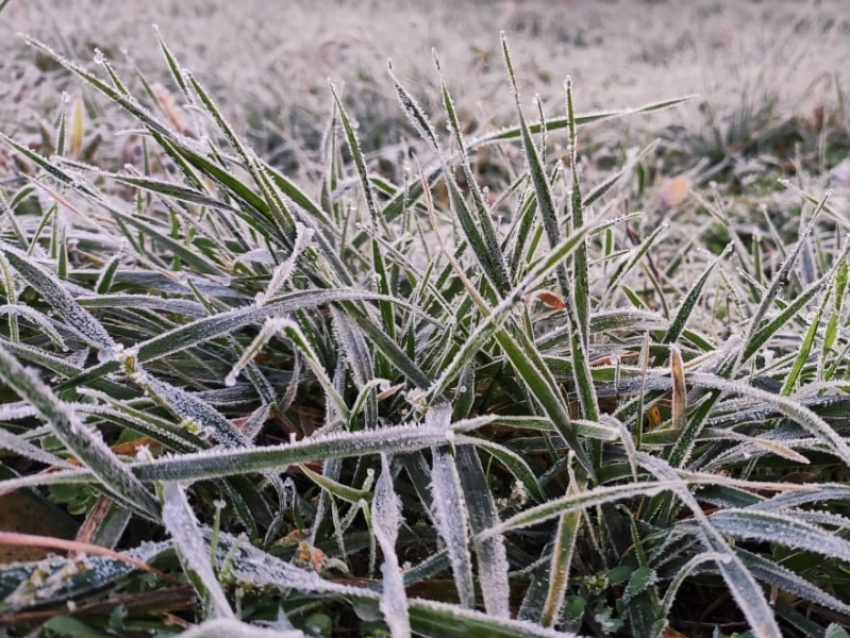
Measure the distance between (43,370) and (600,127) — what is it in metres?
2.59

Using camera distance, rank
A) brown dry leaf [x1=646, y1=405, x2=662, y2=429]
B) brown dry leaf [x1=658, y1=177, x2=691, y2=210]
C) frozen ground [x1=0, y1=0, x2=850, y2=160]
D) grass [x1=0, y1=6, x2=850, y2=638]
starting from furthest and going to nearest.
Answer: frozen ground [x1=0, y1=0, x2=850, y2=160], brown dry leaf [x1=658, y1=177, x2=691, y2=210], brown dry leaf [x1=646, y1=405, x2=662, y2=429], grass [x1=0, y1=6, x2=850, y2=638]

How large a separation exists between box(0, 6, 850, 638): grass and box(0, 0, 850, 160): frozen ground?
1024mm

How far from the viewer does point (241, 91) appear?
3256 millimetres

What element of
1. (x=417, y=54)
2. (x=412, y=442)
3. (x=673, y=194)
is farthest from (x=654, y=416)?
(x=417, y=54)

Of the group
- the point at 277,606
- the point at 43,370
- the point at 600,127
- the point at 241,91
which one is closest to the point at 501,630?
the point at 277,606

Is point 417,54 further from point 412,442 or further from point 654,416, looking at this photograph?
point 412,442

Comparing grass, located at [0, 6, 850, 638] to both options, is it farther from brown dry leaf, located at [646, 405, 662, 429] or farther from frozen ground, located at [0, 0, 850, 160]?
frozen ground, located at [0, 0, 850, 160]

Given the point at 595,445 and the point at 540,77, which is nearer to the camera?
the point at 595,445

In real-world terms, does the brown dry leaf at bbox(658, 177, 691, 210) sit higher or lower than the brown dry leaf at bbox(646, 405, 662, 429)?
higher

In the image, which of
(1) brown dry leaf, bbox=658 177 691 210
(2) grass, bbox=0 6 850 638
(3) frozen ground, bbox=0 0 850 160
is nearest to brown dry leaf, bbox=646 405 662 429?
(2) grass, bbox=0 6 850 638

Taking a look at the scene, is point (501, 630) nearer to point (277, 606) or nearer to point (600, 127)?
point (277, 606)

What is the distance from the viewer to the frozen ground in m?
3.06

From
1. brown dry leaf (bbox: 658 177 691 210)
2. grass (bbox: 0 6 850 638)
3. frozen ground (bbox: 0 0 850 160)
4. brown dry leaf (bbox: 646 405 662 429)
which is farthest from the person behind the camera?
frozen ground (bbox: 0 0 850 160)

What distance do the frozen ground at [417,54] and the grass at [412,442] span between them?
1024 mm
